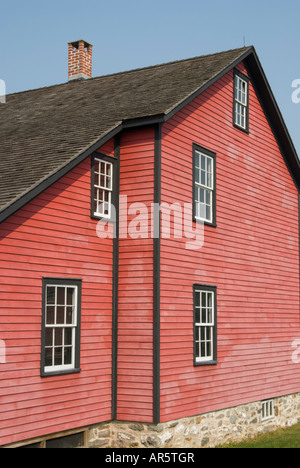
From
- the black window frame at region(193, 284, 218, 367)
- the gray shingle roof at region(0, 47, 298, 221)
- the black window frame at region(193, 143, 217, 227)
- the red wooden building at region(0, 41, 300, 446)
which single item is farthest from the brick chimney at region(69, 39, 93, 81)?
the black window frame at region(193, 284, 218, 367)

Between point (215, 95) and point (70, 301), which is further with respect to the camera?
point (215, 95)

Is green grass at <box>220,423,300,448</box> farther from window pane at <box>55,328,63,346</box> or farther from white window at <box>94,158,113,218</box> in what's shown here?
white window at <box>94,158,113,218</box>

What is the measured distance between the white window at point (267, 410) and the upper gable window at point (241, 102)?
811 centimetres

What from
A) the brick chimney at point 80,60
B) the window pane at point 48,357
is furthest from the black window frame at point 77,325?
the brick chimney at point 80,60

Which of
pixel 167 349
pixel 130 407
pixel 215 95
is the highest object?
pixel 215 95

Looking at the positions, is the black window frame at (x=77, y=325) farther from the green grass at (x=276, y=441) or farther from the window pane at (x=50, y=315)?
the green grass at (x=276, y=441)

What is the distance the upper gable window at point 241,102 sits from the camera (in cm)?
1741

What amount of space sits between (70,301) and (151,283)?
6.06 ft

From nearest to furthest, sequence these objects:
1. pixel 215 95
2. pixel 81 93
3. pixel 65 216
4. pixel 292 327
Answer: pixel 65 216 → pixel 215 95 → pixel 81 93 → pixel 292 327

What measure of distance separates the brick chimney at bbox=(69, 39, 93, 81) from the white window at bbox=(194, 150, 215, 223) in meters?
7.48

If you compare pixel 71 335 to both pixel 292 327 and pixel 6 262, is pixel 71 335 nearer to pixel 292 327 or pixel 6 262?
pixel 6 262

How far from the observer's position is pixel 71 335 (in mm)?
12344

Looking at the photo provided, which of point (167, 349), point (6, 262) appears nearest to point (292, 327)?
point (167, 349)

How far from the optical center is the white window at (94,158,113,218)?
13.3 meters
